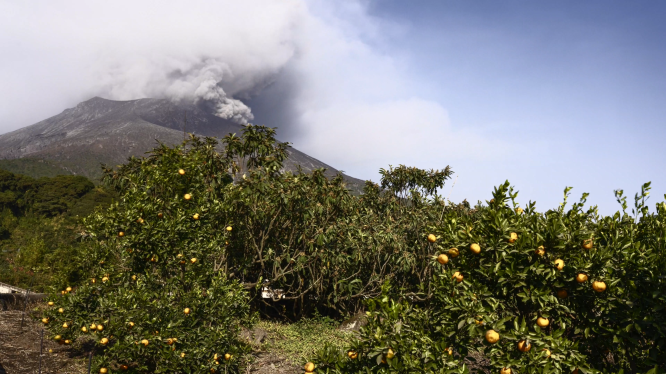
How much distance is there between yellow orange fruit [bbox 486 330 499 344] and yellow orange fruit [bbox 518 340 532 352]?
0.21 meters

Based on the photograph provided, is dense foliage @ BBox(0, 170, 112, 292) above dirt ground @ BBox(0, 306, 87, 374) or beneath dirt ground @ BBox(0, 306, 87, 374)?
beneath

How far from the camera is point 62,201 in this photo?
4631 cm

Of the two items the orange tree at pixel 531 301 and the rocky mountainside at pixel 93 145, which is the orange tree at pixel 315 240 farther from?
the rocky mountainside at pixel 93 145

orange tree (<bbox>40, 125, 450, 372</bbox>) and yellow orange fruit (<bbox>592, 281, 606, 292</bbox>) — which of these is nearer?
yellow orange fruit (<bbox>592, 281, 606, 292</bbox>)

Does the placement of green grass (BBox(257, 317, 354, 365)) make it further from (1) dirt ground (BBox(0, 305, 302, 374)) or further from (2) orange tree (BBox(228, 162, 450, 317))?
(2) orange tree (BBox(228, 162, 450, 317))

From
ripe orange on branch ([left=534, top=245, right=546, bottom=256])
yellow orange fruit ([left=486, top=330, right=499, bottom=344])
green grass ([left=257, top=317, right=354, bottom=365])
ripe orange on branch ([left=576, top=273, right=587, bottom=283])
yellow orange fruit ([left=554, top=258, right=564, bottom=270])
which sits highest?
ripe orange on branch ([left=534, top=245, right=546, bottom=256])

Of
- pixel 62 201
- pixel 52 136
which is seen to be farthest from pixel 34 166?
pixel 52 136

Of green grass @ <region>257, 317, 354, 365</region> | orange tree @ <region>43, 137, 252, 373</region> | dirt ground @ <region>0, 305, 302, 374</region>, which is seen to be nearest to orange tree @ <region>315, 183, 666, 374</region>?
orange tree @ <region>43, 137, 252, 373</region>

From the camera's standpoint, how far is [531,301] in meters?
4.06

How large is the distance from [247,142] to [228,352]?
6.38m

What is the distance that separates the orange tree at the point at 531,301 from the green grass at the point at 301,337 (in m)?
5.32

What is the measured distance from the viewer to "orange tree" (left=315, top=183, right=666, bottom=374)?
359cm

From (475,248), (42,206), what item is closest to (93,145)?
(42,206)

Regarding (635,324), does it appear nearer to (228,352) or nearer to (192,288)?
(228,352)
